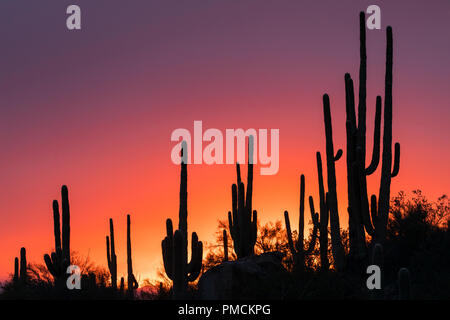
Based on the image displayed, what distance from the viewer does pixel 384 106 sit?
2069cm

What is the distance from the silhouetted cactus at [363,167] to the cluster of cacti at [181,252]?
447 centimetres

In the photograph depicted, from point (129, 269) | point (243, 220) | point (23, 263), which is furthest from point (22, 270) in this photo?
point (243, 220)

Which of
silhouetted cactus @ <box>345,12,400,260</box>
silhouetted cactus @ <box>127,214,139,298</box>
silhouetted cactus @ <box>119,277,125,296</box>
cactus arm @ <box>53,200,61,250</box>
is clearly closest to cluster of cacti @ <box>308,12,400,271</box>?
silhouetted cactus @ <box>345,12,400,260</box>

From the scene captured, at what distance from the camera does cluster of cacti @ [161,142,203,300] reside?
59.0ft

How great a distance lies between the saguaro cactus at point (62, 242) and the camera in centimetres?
2342

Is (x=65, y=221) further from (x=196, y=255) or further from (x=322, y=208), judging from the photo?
(x=322, y=208)

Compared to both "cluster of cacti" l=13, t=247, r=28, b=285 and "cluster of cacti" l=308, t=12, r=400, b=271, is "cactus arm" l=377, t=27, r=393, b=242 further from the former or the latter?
"cluster of cacti" l=13, t=247, r=28, b=285

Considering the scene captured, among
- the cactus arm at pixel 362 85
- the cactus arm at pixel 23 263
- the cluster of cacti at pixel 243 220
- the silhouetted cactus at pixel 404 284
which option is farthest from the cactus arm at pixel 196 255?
the cactus arm at pixel 23 263

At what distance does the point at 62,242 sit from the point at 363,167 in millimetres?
10110

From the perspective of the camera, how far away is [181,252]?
1794 cm

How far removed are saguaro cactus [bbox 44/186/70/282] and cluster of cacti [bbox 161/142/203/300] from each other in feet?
14.8
